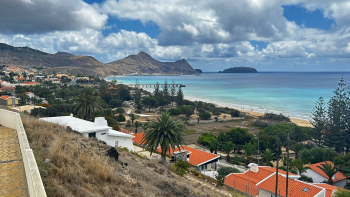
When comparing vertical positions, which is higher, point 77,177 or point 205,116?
point 77,177

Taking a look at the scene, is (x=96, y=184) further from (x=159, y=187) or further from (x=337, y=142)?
(x=337, y=142)

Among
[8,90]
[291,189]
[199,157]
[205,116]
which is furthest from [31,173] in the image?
[8,90]

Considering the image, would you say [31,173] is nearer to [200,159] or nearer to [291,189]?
[291,189]

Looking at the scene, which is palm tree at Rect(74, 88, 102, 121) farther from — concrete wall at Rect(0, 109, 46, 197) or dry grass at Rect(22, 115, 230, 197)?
dry grass at Rect(22, 115, 230, 197)

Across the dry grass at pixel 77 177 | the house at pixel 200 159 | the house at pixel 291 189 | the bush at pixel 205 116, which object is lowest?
the bush at pixel 205 116

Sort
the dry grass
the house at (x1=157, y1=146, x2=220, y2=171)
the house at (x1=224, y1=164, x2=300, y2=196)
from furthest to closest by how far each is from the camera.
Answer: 1. the house at (x1=157, y1=146, x2=220, y2=171)
2. the house at (x1=224, y1=164, x2=300, y2=196)
3. the dry grass

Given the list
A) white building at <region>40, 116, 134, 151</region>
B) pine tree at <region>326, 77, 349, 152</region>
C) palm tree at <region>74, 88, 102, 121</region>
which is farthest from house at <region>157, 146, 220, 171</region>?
pine tree at <region>326, 77, 349, 152</region>

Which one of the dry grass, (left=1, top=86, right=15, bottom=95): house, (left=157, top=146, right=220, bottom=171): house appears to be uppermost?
the dry grass

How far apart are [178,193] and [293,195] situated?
9532 millimetres

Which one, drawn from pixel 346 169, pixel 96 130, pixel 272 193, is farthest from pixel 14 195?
pixel 346 169

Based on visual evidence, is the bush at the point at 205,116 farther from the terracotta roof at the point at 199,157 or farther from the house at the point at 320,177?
the house at the point at 320,177

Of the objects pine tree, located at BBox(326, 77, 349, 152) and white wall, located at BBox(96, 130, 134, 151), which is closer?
white wall, located at BBox(96, 130, 134, 151)

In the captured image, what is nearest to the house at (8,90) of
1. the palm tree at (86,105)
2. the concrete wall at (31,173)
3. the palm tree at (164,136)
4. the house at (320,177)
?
the palm tree at (86,105)

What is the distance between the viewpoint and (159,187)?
7625 millimetres
